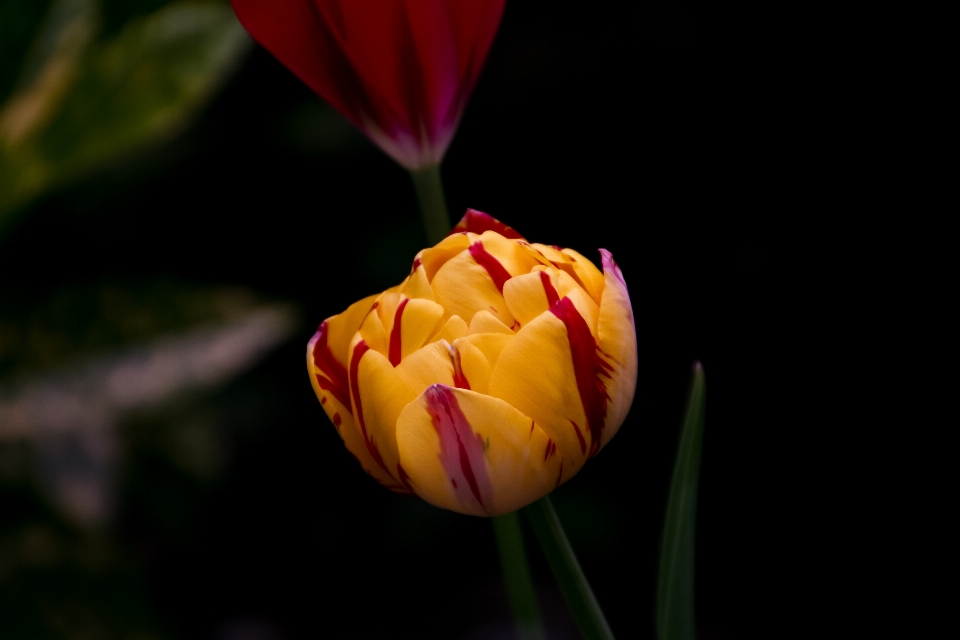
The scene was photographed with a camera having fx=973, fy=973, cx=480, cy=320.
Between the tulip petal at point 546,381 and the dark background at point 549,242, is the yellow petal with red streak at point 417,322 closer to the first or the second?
the tulip petal at point 546,381

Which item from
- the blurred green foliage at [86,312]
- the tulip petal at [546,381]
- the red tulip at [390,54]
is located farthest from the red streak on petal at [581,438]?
the blurred green foliage at [86,312]

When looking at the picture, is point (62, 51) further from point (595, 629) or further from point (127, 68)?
point (595, 629)

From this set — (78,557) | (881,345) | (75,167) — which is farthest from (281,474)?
(881,345)

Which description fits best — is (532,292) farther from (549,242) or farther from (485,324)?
(549,242)

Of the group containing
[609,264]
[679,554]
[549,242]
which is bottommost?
[549,242]

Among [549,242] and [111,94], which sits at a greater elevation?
[111,94]

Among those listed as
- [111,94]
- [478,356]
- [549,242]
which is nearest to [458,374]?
[478,356]

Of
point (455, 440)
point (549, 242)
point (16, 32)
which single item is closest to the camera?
point (455, 440)

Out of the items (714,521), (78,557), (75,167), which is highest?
(75,167)
